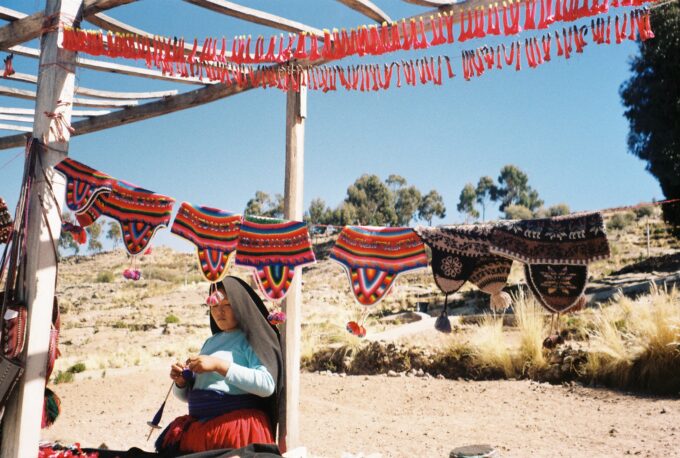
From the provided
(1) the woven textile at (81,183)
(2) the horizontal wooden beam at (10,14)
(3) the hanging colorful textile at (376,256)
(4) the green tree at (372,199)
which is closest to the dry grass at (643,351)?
(3) the hanging colorful textile at (376,256)

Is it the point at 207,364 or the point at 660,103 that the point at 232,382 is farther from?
the point at 660,103

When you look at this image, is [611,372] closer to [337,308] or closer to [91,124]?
[91,124]

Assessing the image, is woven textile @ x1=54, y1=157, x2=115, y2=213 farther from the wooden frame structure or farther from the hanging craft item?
the hanging craft item

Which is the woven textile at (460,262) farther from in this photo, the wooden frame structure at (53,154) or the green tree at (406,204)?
the green tree at (406,204)

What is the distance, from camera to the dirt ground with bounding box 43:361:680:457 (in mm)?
5645

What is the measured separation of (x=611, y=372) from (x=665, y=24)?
12.2 m

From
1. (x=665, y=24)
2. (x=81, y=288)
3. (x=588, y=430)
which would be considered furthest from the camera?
(x=81, y=288)

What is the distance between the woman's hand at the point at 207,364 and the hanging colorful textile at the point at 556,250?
1858 millimetres

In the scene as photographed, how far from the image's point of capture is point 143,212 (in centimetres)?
402

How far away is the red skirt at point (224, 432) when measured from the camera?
3160 millimetres

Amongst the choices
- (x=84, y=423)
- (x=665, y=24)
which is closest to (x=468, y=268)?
(x=84, y=423)

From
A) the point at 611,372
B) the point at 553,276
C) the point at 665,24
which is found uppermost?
the point at 665,24

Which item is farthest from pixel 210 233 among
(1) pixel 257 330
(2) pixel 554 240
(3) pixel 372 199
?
(3) pixel 372 199

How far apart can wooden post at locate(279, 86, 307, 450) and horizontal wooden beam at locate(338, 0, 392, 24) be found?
918 mm
